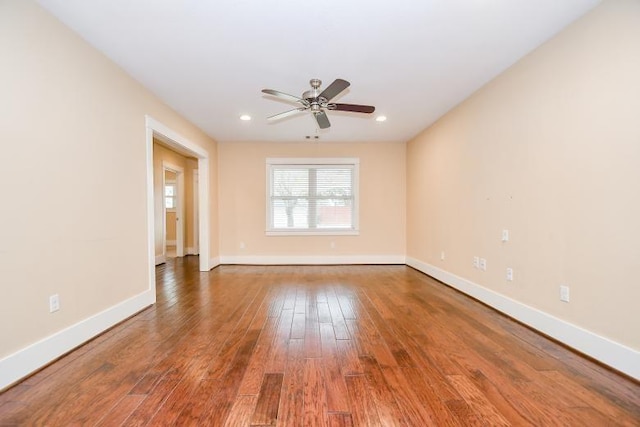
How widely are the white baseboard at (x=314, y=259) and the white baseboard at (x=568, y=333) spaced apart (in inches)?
90.4

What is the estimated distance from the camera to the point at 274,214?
5.85 m

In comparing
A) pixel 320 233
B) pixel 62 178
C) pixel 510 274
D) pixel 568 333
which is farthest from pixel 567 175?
pixel 320 233

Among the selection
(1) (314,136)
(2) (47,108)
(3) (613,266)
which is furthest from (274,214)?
(3) (613,266)

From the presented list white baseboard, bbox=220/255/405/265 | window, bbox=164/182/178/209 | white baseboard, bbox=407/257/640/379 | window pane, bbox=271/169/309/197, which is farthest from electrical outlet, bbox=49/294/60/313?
window, bbox=164/182/178/209

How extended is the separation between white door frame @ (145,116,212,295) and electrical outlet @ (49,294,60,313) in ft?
3.74

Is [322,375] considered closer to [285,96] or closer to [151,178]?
[285,96]

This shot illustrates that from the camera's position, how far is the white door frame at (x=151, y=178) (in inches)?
127

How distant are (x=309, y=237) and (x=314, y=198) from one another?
0.81 metres

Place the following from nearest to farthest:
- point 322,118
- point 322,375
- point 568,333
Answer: point 322,375 → point 568,333 → point 322,118

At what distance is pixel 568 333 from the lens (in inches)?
85.3

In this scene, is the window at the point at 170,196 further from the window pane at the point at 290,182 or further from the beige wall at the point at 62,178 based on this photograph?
the beige wall at the point at 62,178

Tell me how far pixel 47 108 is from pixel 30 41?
416mm

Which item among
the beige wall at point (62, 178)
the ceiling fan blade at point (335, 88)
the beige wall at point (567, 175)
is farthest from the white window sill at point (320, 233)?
the ceiling fan blade at point (335, 88)

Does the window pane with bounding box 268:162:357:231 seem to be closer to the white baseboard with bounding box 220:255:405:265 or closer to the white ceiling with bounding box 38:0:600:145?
the white baseboard with bounding box 220:255:405:265
